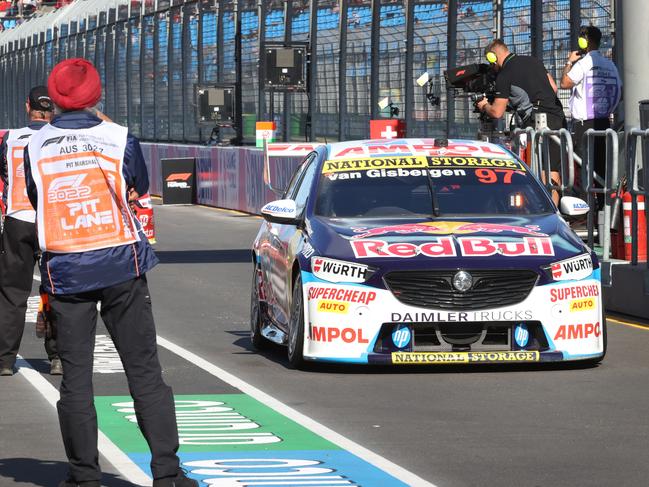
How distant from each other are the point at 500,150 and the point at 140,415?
6188 millimetres

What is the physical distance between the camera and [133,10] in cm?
4991

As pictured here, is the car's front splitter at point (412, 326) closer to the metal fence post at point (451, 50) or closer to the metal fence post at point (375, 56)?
the metal fence post at point (451, 50)

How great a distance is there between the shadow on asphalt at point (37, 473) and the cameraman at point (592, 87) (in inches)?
466

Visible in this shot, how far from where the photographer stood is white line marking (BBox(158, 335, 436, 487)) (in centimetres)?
802

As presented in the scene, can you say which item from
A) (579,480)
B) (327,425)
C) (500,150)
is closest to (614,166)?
(500,150)

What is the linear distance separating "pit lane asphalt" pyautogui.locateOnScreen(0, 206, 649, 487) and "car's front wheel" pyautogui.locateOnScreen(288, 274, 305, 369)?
101 millimetres

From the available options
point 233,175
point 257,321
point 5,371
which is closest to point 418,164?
point 257,321

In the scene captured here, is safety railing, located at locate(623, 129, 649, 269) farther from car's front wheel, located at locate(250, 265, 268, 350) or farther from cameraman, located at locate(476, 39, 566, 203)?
cameraman, located at locate(476, 39, 566, 203)

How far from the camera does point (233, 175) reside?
115ft

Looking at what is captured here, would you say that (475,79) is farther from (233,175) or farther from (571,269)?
(233,175)

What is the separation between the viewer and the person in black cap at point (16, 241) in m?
11.7

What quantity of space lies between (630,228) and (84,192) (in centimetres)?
906

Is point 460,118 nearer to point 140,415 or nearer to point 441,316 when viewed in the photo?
point 441,316

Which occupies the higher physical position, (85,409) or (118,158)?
(118,158)
